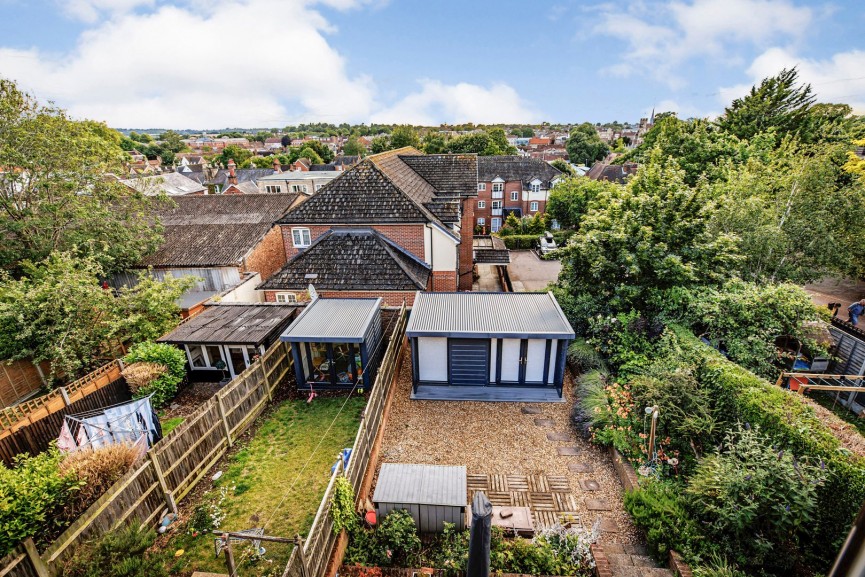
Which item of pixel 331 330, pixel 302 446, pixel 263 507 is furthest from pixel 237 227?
pixel 263 507

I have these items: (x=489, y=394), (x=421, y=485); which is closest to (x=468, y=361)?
(x=489, y=394)

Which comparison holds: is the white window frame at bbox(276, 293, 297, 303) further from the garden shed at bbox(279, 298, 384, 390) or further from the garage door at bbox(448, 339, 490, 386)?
the garage door at bbox(448, 339, 490, 386)

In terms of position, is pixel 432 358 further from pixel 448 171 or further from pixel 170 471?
pixel 448 171

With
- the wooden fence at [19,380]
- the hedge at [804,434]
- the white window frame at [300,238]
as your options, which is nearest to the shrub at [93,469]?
the wooden fence at [19,380]

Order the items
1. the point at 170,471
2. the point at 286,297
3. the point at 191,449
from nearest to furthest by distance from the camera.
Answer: the point at 170,471 → the point at 191,449 → the point at 286,297

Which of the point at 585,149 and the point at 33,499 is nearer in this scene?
the point at 33,499

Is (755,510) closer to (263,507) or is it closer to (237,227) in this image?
(263,507)
